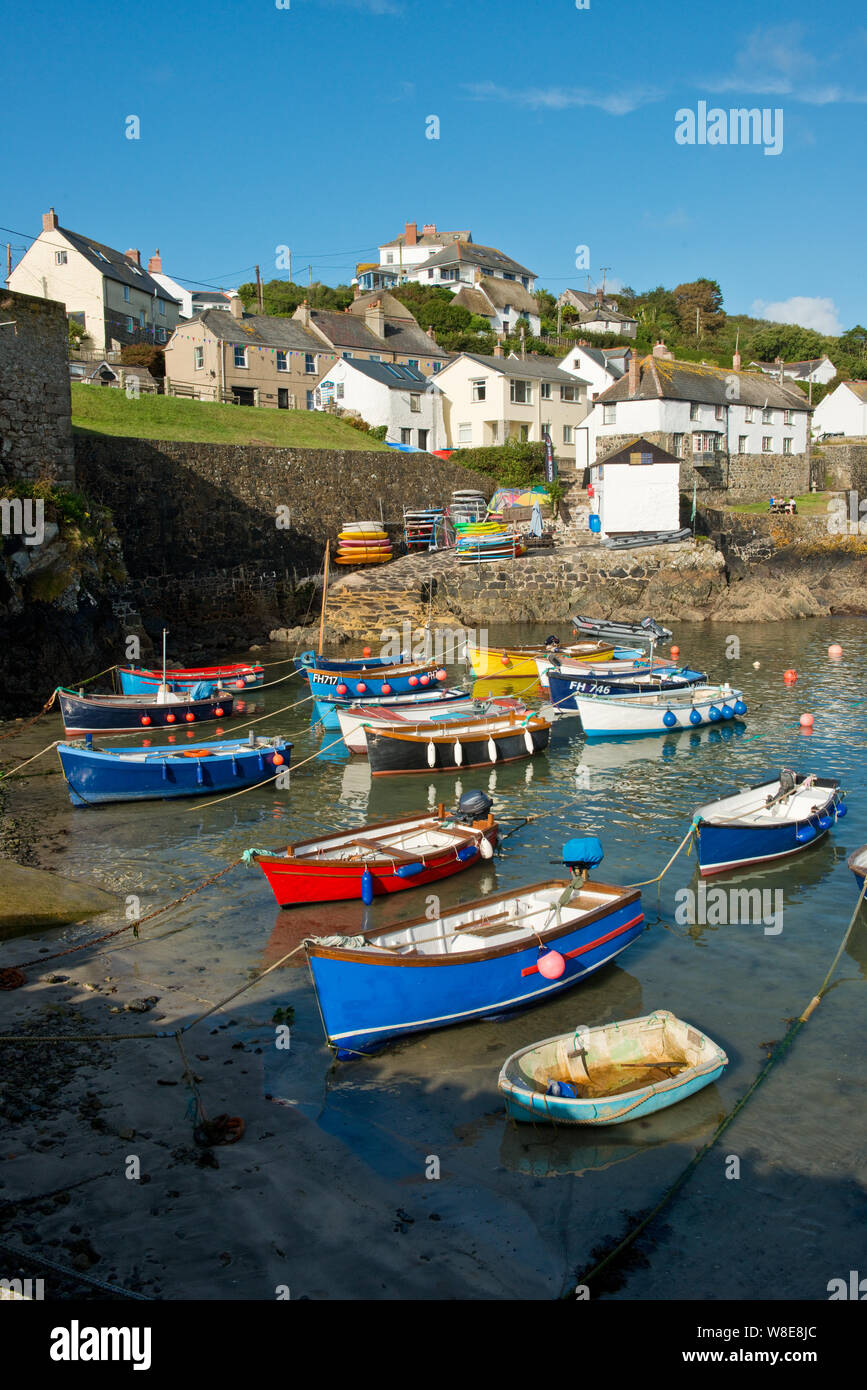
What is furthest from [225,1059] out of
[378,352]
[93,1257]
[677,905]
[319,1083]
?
[378,352]

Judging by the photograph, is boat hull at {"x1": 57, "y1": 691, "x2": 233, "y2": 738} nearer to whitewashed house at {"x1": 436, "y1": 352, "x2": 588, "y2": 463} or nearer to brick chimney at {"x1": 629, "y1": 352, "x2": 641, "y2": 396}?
A: brick chimney at {"x1": 629, "y1": 352, "x2": 641, "y2": 396}

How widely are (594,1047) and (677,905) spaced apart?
17.4ft

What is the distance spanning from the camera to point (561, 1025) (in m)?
11.3

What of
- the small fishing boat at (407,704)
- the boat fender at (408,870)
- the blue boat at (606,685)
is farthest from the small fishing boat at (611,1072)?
the blue boat at (606,685)

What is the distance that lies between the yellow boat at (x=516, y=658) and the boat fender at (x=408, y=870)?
16813mm

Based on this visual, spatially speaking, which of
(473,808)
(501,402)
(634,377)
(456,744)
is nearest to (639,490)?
(634,377)

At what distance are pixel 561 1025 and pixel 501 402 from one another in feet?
173

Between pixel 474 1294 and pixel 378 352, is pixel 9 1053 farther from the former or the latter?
pixel 378 352

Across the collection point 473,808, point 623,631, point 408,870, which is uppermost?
point 623,631

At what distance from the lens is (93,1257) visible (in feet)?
23.3

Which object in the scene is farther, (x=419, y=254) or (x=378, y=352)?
(x=419, y=254)

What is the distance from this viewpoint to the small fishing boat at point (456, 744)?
2159cm

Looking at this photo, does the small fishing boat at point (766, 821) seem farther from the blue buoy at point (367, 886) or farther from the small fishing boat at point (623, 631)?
the small fishing boat at point (623, 631)

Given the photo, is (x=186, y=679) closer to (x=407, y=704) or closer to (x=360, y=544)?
(x=407, y=704)
